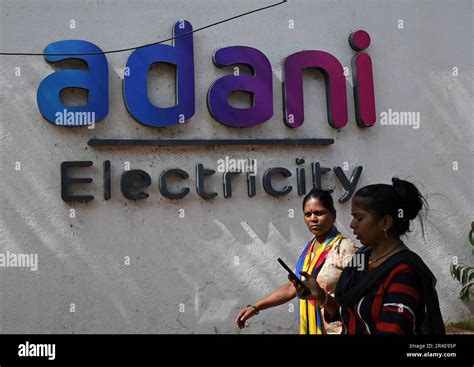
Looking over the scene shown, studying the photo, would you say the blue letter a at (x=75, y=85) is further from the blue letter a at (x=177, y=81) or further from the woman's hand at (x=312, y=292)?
the woman's hand at (x=312, y=292)

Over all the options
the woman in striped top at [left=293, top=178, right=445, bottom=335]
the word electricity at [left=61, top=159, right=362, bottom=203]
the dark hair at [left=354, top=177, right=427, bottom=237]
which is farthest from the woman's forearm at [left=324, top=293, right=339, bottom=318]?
the word electricity at [left=61, top=159, right=362, bottom=203]

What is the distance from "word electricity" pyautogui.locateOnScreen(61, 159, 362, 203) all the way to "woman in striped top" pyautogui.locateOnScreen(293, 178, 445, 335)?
3494 millimetres

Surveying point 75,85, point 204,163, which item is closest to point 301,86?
point 204,163

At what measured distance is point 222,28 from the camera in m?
6.80

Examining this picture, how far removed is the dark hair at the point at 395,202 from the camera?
3068 mm

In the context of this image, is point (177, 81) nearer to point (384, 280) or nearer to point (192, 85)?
point (192, 85)

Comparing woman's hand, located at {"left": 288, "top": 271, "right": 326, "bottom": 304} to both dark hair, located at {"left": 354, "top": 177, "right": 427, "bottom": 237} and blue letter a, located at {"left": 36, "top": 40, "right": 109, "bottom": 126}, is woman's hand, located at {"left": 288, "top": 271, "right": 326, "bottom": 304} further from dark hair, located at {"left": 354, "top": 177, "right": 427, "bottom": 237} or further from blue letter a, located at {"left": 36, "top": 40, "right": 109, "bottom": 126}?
blue letter a, located at {"left": 36, "top": 40, "right": 109, "bottom": 126}

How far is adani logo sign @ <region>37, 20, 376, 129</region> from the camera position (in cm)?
637

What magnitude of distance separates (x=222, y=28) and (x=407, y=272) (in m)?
4.43

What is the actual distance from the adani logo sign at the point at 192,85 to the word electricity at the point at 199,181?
42 centimetres

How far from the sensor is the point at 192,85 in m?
6.60

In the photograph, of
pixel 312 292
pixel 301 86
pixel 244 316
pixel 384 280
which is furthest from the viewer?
pixel 301 86

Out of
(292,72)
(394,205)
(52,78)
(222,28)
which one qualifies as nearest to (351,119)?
(292,72)

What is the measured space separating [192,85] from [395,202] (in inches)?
148
